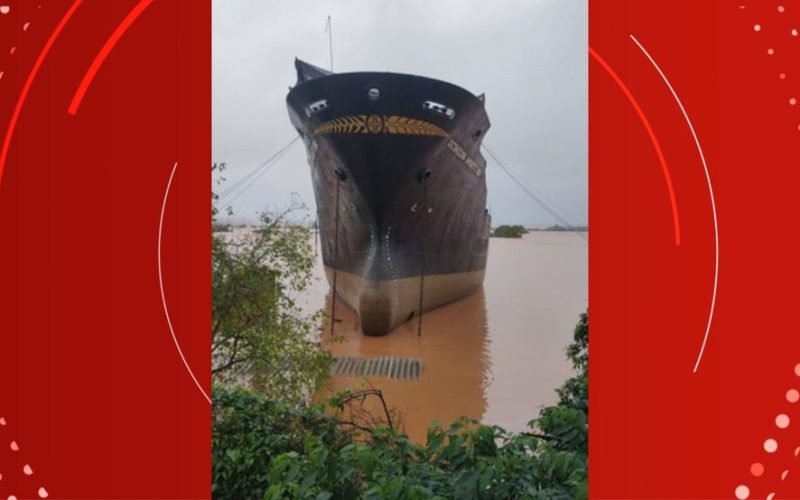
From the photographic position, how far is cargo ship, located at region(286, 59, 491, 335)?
35.9ft

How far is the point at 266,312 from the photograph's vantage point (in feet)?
13.2

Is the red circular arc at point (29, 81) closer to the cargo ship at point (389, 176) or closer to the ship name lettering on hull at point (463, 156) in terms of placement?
the cargo ship at point (389, 176)

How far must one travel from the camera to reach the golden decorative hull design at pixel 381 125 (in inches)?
429

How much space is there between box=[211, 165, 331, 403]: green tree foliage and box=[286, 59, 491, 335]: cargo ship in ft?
23.6

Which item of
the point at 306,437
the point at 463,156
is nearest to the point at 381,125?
the point at 463,156

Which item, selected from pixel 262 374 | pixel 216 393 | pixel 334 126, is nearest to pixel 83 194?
pixel 216 393

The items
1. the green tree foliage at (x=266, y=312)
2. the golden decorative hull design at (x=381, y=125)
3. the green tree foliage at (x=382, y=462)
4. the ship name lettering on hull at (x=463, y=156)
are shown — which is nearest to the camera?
the green tree foliage at (x=382, y=462)

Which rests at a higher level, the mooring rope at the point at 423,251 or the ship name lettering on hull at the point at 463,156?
the ship name lettering on hull at the point at 463,156

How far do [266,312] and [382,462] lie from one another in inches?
89.2

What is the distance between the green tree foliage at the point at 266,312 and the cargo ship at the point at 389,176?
720 cm
